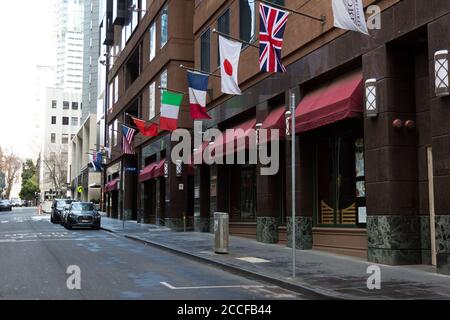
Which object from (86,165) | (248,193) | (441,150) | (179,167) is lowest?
(248,193)

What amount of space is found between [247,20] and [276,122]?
18.3 feet

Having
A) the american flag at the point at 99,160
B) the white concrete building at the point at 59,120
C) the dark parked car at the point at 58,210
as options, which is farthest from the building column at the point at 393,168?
the white concrete building at the point at 59,120

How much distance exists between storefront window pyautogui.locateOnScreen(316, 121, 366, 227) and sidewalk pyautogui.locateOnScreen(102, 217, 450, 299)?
1250mm

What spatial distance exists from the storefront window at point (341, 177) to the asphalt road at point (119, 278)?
4283mm

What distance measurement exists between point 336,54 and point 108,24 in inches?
1606

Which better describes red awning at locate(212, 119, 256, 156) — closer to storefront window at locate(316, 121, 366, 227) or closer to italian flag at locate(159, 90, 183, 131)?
italian flag at locate(159, 90, 183, 131)

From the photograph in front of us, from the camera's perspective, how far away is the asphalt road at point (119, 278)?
9.45m

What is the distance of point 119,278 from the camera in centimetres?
1138

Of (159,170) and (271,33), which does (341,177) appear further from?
(159,170)

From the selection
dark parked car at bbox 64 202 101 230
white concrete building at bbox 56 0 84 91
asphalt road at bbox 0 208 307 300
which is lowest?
asphalt road at bbox 0 208 307 300

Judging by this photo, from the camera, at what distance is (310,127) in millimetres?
15148

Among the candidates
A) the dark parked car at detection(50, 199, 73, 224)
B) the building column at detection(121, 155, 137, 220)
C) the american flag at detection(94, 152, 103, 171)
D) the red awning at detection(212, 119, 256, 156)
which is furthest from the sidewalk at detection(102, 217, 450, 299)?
the american flag at detection(94, 152, 103, 171)

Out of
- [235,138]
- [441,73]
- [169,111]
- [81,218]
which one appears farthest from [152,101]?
A: [441,73]

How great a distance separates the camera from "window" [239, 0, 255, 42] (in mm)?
20514
